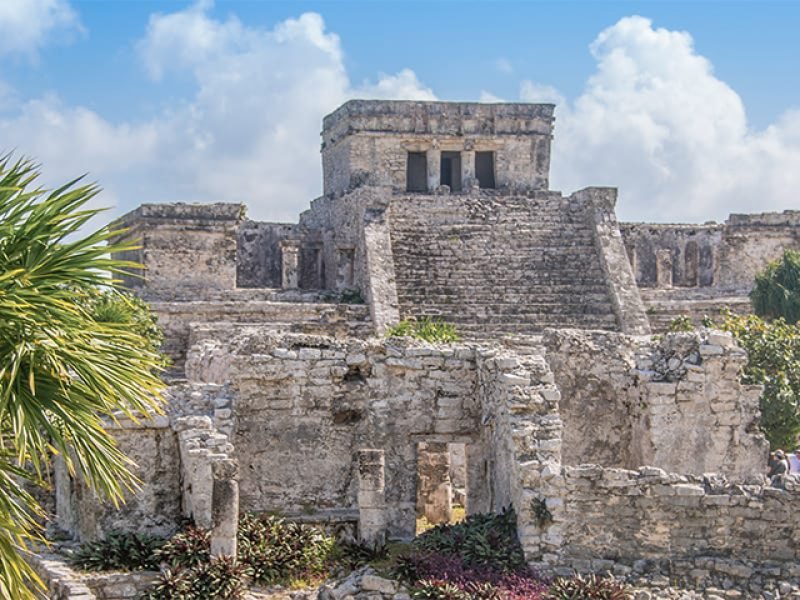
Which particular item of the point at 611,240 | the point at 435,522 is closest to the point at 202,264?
the point at 611,240

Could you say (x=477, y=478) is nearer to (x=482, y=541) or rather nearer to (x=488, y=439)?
(x=488, y=439)

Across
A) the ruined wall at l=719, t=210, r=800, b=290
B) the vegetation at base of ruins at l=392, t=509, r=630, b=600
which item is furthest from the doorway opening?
the ruined wall at l=719, t=210, r=800, b=290

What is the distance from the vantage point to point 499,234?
28.0 metres

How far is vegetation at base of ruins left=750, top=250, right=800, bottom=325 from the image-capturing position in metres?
26.1

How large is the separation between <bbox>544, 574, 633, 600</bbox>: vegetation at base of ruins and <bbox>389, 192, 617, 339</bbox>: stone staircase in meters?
11.4

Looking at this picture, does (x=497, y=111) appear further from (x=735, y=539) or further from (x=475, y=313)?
(x=735, y=539)

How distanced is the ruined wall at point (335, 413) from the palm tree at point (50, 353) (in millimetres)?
4495

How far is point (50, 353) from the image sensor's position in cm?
970

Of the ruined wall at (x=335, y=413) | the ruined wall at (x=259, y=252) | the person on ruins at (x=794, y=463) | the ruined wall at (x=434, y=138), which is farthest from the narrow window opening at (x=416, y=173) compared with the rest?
the ruined wall at (x=335, y=413)

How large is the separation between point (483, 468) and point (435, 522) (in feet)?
11.1

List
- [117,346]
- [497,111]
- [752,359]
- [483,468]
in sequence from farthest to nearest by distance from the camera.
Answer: [497,111] < [752,359] < [483,468] < [117,346]

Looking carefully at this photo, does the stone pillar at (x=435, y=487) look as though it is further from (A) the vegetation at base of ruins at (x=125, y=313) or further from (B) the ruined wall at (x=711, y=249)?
(B) the ruined wall at (x=711, y=249)

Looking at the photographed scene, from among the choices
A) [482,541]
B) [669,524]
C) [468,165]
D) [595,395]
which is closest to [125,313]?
[595,395]

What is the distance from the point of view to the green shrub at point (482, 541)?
12.9 meters
